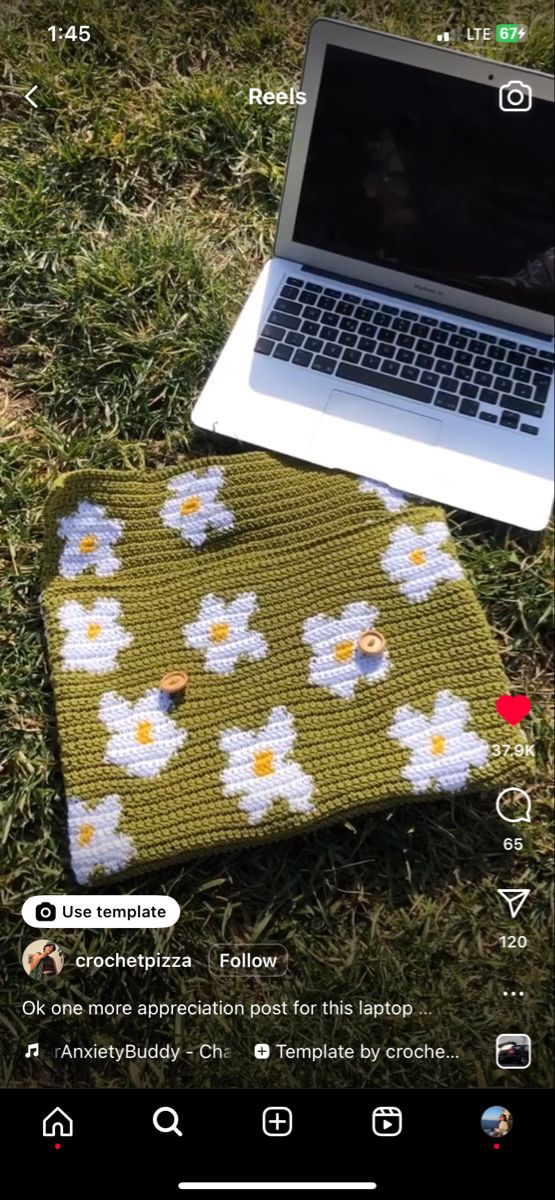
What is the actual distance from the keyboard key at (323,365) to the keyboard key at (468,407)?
162 millimetres

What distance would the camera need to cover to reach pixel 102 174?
1162 millimetres

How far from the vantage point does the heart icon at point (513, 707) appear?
0.91 metres

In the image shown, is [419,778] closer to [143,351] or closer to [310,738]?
[310,738]

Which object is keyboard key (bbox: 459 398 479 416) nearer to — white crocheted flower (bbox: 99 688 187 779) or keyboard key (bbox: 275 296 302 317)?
keyboard key (bbox: 275 296 302 317)

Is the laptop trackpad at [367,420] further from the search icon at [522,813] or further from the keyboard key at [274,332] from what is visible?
the search icon at [522,813]

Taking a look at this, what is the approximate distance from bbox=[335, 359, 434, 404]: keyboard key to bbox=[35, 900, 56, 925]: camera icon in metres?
0.68

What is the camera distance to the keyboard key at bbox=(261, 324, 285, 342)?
102cm
